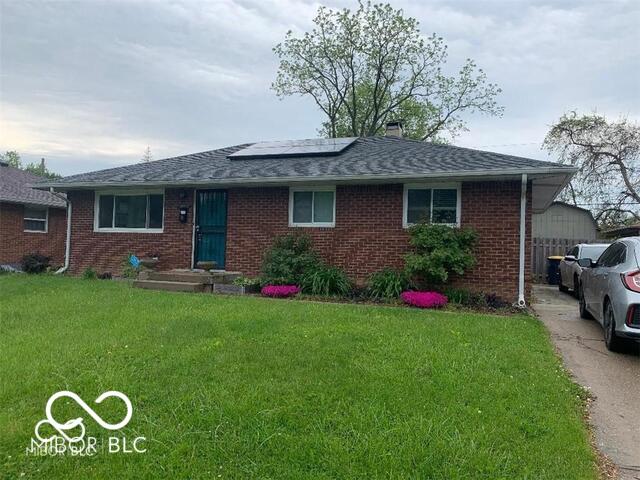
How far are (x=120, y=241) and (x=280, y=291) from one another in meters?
5.78

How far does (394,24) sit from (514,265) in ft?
74.3

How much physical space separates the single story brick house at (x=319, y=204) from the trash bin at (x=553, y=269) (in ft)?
10.1

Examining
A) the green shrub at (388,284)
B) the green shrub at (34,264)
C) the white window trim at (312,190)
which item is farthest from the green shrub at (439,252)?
the green shrub at (34,264)

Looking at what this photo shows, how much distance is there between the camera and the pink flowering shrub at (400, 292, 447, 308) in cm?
838

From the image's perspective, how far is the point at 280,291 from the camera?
9.45m

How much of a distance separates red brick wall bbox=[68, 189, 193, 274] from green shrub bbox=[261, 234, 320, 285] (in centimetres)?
278

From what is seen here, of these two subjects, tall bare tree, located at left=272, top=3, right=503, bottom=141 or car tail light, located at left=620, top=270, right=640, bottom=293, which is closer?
car tail light, located at left=620, top=270, right=640, bottom=293

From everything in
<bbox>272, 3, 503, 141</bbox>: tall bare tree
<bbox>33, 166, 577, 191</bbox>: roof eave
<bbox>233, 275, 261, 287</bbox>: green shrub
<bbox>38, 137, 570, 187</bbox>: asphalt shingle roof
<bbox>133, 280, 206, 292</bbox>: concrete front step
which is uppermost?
<bbox>272, 3, 503, 141</bbox>: tall bare tree

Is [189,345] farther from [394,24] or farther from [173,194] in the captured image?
[394,24]

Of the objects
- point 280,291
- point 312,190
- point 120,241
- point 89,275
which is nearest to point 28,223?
point 120,241

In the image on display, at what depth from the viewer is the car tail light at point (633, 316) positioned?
5195mm

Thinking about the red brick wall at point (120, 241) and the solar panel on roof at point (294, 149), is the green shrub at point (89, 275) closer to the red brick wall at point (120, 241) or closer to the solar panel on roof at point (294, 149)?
the red brick wall at point (120, 241)

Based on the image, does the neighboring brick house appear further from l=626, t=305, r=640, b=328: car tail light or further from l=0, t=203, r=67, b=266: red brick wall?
l=626, t=305, r=640, b=328: car tail light

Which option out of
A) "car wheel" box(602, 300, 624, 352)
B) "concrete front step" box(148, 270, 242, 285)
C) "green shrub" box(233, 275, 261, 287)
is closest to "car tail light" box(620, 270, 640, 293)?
"car wheel" box(602, 300, 624, 352)
